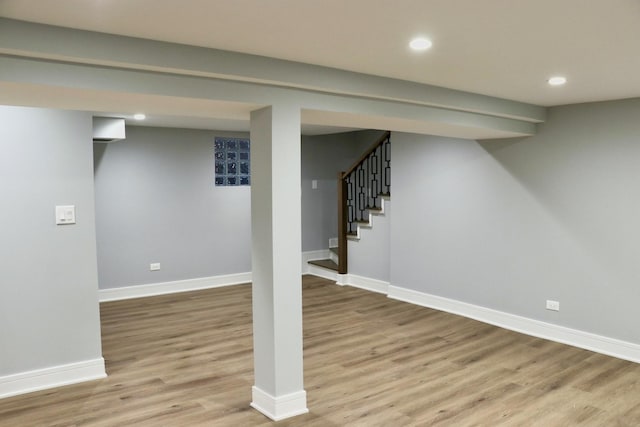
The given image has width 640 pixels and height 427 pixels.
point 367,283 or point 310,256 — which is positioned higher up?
point 310,256

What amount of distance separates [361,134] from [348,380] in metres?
5.61

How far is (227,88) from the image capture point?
2980 millimetres

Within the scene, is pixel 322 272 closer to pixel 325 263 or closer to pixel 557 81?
pixel 325 263

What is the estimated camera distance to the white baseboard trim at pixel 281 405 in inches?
130

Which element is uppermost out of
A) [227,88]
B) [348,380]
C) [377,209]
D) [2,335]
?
[227,88]

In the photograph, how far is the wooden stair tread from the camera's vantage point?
7963 millimetres

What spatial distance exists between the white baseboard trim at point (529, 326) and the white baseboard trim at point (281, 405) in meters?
2.83

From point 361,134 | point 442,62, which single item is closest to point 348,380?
point 442,62

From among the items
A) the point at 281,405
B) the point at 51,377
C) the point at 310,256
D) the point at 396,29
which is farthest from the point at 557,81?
the point at 310,256

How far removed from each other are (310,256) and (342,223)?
4.40 ft

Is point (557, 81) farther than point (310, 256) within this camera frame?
No

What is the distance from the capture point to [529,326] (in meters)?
5.17

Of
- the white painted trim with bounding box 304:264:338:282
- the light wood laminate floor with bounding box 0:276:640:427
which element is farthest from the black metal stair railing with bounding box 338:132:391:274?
the light wood laminate floor with bounding box 0:276:640:427

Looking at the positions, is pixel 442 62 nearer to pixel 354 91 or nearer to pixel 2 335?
pixel 354 91
